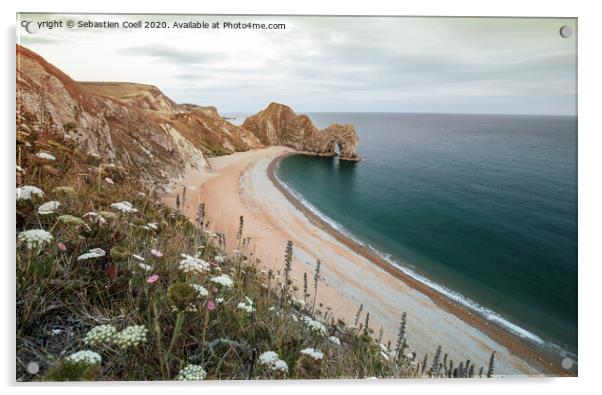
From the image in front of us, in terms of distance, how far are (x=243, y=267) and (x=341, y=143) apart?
2.49 meters

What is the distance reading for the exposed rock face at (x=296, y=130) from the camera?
225 inches

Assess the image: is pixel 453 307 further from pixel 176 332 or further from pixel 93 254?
pixel 93 254

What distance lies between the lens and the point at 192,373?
2.69 m

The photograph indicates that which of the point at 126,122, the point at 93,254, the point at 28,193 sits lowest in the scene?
the point at 93,254

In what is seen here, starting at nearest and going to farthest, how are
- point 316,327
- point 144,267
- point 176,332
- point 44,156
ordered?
point 176,332 → point 144,267 → point 316,327 → point 44,156

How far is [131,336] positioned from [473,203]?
4.61 meters

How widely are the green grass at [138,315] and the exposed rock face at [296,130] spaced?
2.45 m

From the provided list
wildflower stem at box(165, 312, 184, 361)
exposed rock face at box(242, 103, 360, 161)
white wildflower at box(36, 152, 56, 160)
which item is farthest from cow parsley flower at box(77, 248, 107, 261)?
exposed rock face at box(242, 103, 360, 161)

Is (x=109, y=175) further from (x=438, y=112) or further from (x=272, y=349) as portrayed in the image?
(x=438, y=112)

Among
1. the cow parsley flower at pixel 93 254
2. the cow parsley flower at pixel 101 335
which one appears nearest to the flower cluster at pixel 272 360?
the cow parsley flower at pixel 101 335

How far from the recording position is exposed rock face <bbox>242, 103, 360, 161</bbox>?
5719mm

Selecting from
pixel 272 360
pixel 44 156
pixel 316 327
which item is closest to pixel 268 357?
pixel 272 360

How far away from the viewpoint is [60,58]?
460 centimetres

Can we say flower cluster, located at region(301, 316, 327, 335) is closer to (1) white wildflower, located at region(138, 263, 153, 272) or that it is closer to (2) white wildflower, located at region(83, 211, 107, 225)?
(1) white wildflower, located at region(138, 263, 153, 272)
